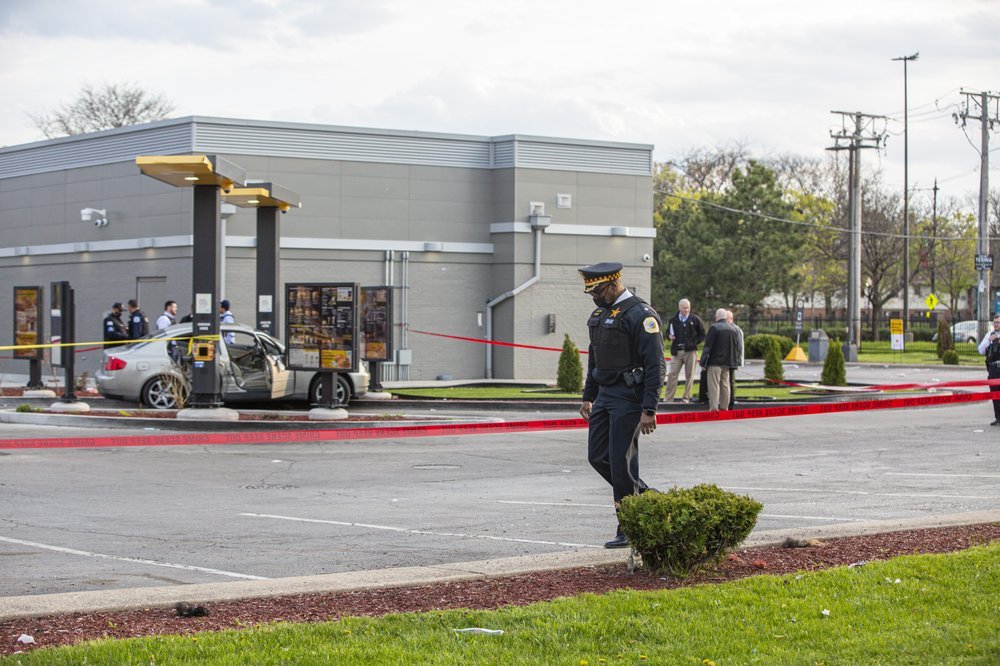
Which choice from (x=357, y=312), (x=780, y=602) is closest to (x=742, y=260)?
(x=357, y=312)

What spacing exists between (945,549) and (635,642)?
321cm

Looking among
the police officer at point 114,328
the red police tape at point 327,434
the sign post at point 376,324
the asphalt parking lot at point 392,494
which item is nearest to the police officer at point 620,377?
the asphalt parking lot at point 392,494

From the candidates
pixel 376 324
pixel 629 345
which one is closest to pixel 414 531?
pixel 629 345

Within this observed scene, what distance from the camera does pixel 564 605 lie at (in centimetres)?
622

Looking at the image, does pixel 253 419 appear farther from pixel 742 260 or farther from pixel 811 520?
pixel 742 260

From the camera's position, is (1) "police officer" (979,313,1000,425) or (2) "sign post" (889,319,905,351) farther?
(2) "sign post" (889,319,905,351)

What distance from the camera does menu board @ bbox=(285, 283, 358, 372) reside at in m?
18.8

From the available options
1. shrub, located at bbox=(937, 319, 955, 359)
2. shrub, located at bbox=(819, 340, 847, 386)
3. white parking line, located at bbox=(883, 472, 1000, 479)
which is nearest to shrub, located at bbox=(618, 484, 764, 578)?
white parking line, located at bbox=(883, 472, 1000, 479)

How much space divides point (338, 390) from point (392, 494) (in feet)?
29.4

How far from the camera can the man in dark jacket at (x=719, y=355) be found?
2008 cm

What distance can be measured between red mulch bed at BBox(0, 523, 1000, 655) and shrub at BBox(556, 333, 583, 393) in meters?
16.7

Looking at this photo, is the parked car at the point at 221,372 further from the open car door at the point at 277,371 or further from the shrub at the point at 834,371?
the shrub at the point at 834,371

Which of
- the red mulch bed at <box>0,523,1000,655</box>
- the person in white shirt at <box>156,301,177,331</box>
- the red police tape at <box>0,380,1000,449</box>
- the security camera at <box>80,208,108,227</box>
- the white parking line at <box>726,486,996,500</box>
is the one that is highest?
the security camera at <box>80,208,108,227</box>

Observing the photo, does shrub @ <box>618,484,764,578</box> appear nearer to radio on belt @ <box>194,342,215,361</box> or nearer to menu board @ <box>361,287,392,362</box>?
radio on belt @ <box>194,342,215,361</box>
